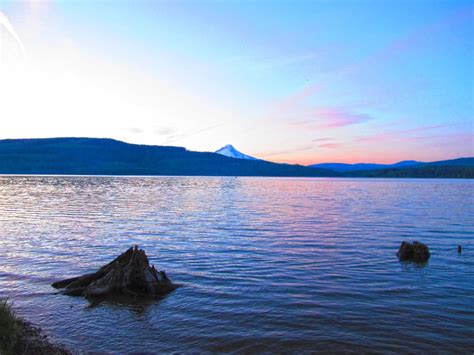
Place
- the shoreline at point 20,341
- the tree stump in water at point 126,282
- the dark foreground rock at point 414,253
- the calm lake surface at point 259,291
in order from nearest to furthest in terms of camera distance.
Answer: the shoreline at point 20,341
the calm lake surface at point 259,291
the tree stump in water at point 126,282
the dark foreground rock at point 414,253

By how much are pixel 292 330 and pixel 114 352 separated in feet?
16.7

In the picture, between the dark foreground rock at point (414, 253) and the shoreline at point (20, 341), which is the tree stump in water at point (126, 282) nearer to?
the shoreline at point (20, 341)

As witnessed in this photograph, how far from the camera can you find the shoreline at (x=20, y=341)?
28.7 feet

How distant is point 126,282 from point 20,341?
5.72 m

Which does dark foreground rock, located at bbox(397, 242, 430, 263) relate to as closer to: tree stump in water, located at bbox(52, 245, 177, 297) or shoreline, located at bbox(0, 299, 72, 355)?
tree stump in water, located at bbox(52, 245, 177, 297)

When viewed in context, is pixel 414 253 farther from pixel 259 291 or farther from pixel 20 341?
pixel 20 341

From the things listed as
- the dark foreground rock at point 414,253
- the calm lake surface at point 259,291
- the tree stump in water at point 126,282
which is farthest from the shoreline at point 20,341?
the dark foreground rock at point 414,253

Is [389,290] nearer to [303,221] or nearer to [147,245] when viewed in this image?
[147,245]

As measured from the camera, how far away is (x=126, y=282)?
1495cm

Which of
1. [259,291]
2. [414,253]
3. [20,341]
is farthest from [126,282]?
[414,253]

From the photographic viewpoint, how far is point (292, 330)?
11.3 metres

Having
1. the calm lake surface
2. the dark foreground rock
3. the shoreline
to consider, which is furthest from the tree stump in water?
the dark foreground rock

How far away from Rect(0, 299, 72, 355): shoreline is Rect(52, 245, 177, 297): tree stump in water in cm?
409

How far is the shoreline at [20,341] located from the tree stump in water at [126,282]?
4095 mm
